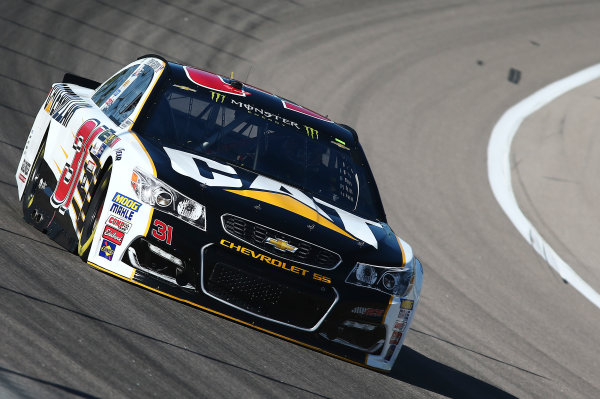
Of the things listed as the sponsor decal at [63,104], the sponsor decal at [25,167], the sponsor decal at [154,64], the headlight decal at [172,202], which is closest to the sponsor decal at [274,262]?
the headlight decal at [172,202]

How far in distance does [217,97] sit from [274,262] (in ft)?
5.72

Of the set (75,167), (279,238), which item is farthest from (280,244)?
(75,167)

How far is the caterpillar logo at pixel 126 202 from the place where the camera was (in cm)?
586

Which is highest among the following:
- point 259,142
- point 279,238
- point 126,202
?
point 259,142

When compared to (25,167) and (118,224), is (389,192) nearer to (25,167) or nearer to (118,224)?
(25,167)

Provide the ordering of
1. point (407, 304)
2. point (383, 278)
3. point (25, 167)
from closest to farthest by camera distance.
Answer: point (383, 278) → point (407, 304) → point (25, 167)

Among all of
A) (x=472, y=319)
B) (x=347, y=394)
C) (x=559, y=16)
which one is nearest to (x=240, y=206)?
(x=347, y=394)

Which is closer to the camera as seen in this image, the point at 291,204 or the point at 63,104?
the point at 291,204

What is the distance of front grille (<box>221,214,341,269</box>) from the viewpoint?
585 centimetres

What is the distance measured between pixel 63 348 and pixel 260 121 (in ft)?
8.38

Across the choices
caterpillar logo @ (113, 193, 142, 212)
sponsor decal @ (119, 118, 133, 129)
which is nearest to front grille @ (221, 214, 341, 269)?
caterpillar logo @ (113, 193, 142, 212)

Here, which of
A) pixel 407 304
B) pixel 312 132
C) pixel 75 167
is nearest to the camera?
pixel 407 304

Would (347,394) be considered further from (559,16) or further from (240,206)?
(559,16)

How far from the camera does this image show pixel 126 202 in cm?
592
